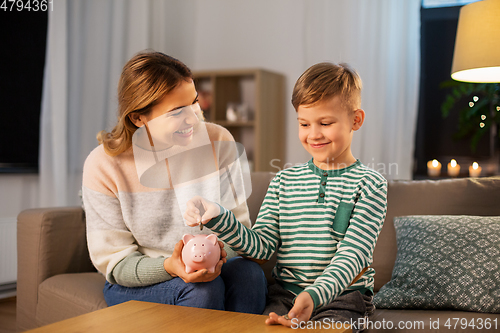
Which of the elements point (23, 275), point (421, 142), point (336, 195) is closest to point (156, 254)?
point (336, 195)

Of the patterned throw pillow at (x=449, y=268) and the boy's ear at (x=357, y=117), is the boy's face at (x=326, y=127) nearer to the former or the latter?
the boy's ear at (x=357, y=117)

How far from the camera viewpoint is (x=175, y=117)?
1076 mm

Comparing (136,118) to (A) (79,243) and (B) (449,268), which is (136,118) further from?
(B) (449,268)

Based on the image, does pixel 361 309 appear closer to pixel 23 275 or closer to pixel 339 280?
pixel 339 280

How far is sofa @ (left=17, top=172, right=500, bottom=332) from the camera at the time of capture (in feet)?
4.67

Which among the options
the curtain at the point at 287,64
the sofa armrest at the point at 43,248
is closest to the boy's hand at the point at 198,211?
the sofa armrest at the point at 43,248

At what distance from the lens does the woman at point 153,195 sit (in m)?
1.05

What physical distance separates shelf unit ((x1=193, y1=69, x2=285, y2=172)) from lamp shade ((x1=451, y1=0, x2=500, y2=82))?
1.57 metres

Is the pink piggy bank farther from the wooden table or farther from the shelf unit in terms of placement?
the shelf unit

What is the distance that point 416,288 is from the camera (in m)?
1.23

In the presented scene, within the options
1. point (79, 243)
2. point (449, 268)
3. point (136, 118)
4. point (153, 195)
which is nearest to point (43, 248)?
point (79, 243)

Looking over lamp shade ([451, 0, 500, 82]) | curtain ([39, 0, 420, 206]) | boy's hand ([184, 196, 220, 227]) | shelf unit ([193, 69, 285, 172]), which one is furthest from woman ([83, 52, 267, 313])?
shelf unit ([193, 69, 285, 172])

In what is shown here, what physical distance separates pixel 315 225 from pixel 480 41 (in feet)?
3.47

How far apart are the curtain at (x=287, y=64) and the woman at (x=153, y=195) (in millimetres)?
1616
